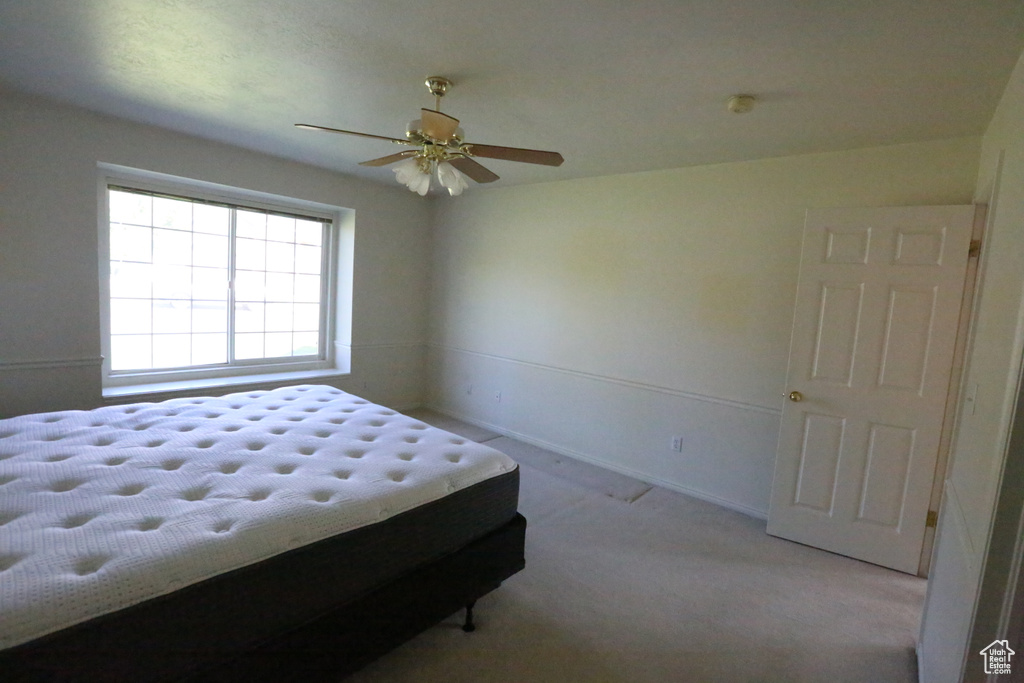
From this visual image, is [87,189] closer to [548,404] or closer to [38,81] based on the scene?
[38,81]

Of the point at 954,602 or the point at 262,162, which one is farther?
the point at 262,162

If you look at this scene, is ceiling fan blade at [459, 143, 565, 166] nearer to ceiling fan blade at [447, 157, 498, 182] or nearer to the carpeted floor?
ceiling fan blade at [447, 157, 498, 182]

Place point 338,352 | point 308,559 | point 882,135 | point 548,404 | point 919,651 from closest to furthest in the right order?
point 308,559, point 919,651, point 882,135, point 548,404, point 338,352

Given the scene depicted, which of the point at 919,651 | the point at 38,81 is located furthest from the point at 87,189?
the point at 919,651

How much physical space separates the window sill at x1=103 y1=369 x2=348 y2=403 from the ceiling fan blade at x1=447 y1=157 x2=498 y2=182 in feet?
9.67

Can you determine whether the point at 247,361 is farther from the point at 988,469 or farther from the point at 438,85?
the point at 988,469

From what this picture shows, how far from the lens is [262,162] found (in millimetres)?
3840

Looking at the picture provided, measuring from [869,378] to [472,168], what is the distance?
2.51 m

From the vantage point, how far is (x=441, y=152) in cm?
204

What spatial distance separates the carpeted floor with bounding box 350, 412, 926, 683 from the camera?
1.81m

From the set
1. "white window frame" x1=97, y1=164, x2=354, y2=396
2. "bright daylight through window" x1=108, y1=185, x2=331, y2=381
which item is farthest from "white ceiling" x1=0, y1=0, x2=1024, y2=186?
"bright daylight through window" x1=108, y1=185, x2=331, y2=381

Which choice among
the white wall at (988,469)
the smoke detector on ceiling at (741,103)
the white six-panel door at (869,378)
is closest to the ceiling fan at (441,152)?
the smoke detector on ceiling at (741,103)

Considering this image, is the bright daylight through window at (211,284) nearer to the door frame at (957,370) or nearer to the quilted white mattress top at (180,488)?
the quilted white mattress top at (180,488)

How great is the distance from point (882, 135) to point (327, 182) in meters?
4.15
